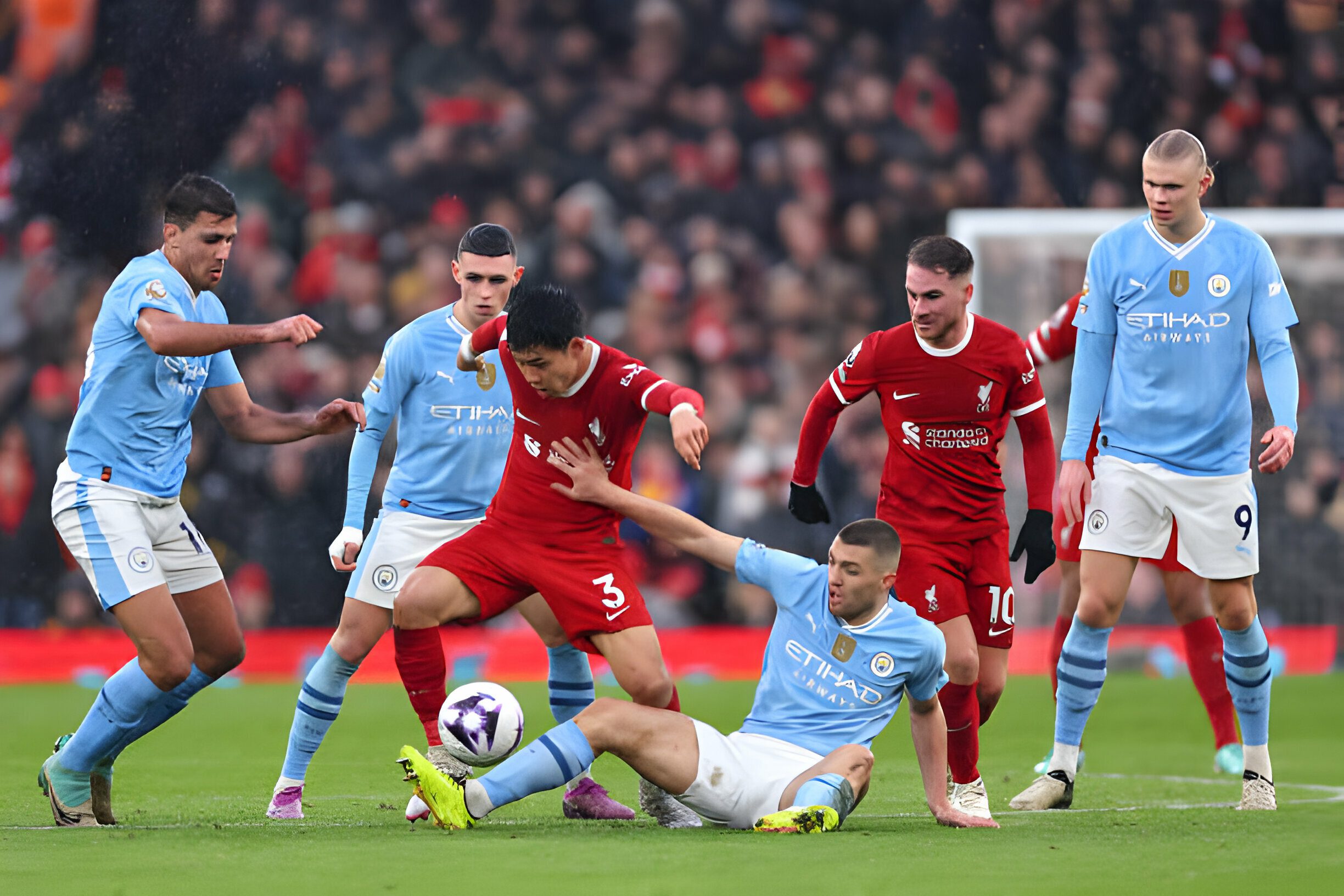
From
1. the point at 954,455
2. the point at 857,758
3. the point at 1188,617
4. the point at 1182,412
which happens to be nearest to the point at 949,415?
the point at 954,455

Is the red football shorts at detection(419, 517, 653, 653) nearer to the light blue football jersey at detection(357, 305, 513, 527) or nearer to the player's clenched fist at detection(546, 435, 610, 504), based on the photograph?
the player's clenched fist at detection(546, 435, 610, 504)

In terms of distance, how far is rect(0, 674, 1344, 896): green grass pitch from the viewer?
155 inches

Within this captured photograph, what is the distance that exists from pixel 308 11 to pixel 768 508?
5.43 metres

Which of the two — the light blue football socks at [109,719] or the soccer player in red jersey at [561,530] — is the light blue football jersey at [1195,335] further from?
the light blue football socks at [109,719]

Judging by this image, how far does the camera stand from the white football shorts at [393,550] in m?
6.01

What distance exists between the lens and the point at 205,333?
5.23m

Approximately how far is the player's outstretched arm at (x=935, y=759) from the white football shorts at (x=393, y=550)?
189 cm

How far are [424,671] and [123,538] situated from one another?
43.1 inches

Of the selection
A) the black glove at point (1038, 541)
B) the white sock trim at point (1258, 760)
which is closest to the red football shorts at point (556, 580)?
the black glove at point (1038, 541)

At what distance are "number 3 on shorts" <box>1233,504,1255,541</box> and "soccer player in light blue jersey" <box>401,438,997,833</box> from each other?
139 centimetres

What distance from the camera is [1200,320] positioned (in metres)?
5.77

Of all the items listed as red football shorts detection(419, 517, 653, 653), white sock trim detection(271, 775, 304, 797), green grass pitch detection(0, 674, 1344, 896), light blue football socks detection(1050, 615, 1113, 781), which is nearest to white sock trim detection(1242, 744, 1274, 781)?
green grass pitch detection(0, 674, 1344, 896)

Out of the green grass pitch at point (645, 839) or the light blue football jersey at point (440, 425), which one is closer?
the green grass pitch at point (645, 839)

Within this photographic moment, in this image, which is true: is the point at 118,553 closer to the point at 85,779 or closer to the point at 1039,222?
the point at 85,779
